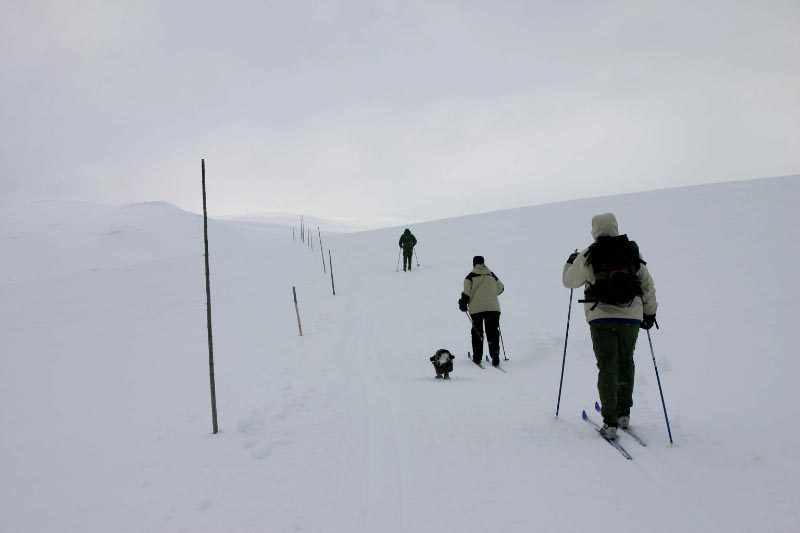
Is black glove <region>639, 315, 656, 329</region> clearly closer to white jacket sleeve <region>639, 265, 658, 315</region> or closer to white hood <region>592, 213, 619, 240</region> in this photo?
white jacket sleeve <region>639, 265, 658, 315</region>

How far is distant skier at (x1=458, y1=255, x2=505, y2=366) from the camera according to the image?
819 cm

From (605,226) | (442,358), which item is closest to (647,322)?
(605,226)

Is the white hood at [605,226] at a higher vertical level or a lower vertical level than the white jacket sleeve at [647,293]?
higher

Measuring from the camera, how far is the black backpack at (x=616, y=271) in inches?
169

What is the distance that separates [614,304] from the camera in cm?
436

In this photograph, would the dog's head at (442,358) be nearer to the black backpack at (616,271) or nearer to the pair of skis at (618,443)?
the pair of skis at (618,443)

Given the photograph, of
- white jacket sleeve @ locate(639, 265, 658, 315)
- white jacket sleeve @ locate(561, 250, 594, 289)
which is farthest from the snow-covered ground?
white jacket sleeve @ locate(561, 250, 594, 289)

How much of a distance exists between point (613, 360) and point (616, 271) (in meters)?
0.85

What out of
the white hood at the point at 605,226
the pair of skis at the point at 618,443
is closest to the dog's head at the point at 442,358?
the pair of skis at the point at 618,443

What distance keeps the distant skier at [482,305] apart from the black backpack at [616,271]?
147 inches

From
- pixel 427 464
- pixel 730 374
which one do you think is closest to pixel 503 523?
pixel 427 464

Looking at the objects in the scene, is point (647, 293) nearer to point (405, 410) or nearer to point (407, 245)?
point (405, 410)

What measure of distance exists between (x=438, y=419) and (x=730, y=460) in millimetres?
2692

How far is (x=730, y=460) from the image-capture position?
3.80 m
